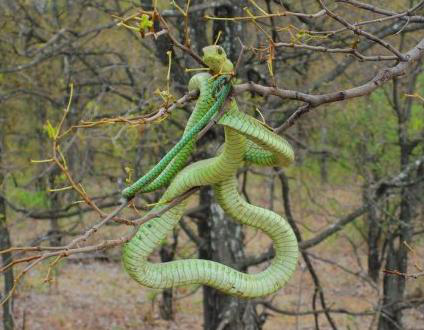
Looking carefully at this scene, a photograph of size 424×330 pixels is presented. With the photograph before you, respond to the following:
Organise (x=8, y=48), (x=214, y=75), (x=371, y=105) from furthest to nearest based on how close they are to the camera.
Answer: (x=371, y=105) < (x=8, y=48) < (x=214, y=75)

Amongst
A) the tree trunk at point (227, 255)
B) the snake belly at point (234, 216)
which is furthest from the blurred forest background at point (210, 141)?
the snake belly at point (234, 216)

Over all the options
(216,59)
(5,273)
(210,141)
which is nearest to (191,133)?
(216,59)

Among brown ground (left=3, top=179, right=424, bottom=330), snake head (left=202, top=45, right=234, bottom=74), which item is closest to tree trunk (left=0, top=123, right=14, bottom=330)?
brown ground (left=3, top=179, right=424, bottom=330)

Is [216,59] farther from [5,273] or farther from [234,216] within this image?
[5,273]

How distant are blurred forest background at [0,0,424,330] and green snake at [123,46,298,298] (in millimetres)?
112

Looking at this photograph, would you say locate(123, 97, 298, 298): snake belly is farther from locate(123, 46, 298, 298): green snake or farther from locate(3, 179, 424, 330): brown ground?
locate(3, 179, 424, 330): brown ground

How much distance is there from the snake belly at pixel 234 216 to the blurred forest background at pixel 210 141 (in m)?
0.12

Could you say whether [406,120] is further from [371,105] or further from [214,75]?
[214,75]

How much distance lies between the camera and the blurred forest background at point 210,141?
378cm

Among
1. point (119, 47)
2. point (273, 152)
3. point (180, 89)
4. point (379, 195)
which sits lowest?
point (273, 152)

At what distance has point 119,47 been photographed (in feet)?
39.0

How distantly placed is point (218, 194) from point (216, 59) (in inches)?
27.2

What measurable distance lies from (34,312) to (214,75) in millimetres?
12270

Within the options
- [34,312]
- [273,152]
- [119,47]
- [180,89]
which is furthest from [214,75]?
[34,312]
